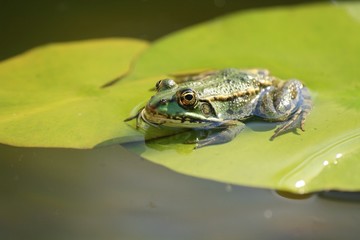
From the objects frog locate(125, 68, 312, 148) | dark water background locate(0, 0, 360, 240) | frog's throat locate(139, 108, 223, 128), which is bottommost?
dark water background locate(0, 0, 360, 240)

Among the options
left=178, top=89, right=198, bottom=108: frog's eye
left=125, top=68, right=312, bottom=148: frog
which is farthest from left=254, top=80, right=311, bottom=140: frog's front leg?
left=178, top=89, right=198, bottom=108: frog's eye

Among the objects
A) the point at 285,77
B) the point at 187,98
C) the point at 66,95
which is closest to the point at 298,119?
the point at 285,77

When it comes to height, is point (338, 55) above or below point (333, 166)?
above

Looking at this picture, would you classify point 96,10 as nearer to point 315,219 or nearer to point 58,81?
point 58,81

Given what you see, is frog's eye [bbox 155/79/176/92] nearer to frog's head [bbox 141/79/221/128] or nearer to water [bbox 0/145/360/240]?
frog's head [bbox 141/79/221/128]

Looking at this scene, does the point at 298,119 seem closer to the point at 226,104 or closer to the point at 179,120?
the point at 226,104

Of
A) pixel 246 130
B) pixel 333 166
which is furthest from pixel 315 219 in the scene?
pixel 246 130
